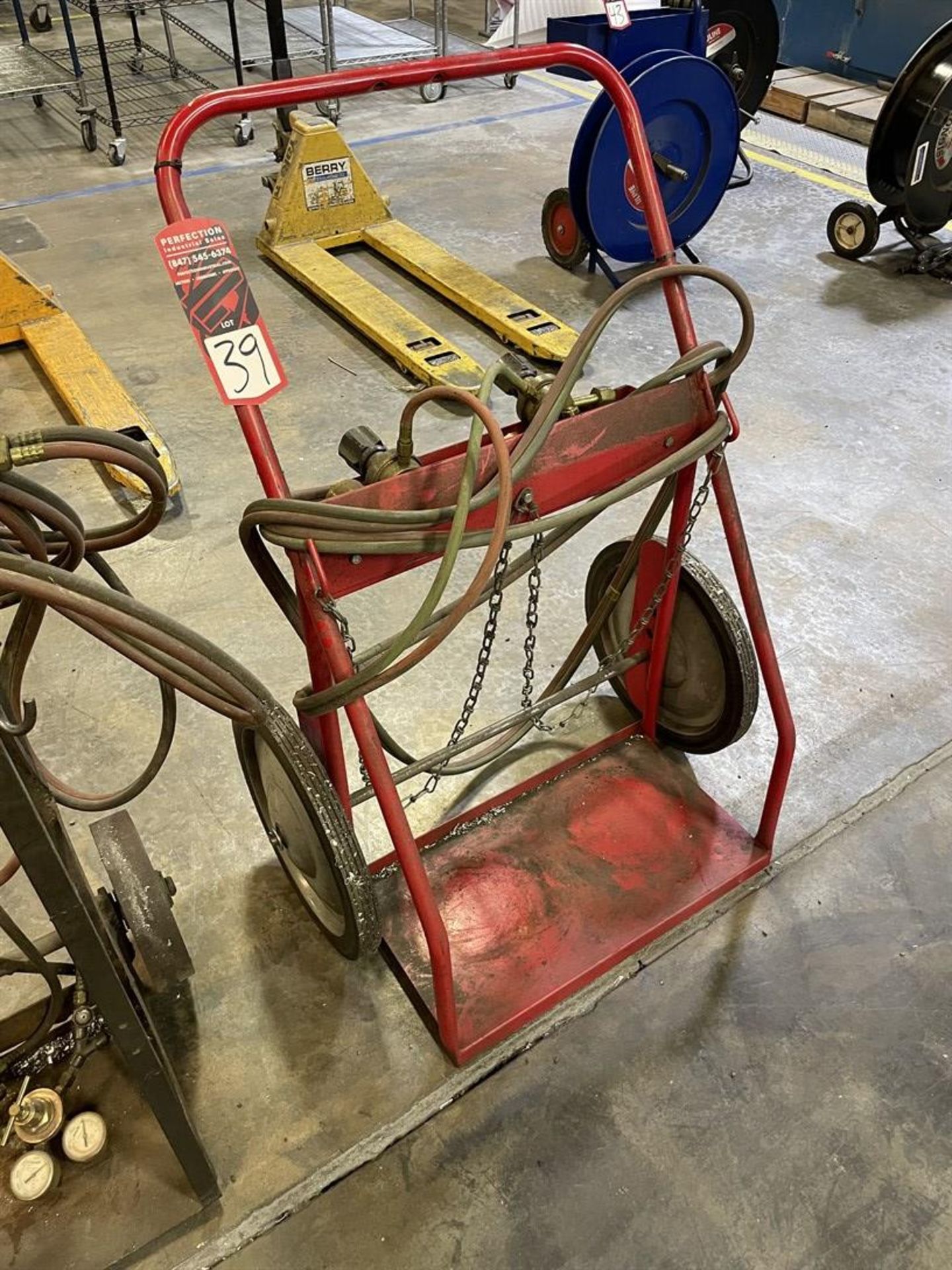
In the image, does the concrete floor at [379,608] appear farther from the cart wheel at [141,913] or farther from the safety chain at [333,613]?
the safety chain at [333,613]

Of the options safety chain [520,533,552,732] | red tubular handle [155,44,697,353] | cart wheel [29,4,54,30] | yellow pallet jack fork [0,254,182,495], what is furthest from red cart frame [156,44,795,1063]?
cart wheel [29,4,54,30]

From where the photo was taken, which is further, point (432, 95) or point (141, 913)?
point (432, 95)

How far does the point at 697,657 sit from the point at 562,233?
123 inches

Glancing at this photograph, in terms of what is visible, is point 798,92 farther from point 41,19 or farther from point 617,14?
point 41,19

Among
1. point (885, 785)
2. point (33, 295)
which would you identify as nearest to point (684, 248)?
point (33, 295)

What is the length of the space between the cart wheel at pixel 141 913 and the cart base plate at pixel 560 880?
Result: 439 millimetres

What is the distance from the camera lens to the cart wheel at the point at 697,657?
6.59 ft

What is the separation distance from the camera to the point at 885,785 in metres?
2.33

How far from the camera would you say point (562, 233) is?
15.0ft

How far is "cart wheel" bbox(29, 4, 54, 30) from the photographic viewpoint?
782 cm

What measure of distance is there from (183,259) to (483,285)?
10.2 ft

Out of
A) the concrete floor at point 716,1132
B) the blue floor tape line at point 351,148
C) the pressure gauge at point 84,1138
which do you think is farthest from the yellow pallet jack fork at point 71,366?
the concrete floor at point 716,1132

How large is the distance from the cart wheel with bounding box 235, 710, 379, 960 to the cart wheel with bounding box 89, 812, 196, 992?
0.80 ft

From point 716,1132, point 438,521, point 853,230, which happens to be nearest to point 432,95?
point 853,230
